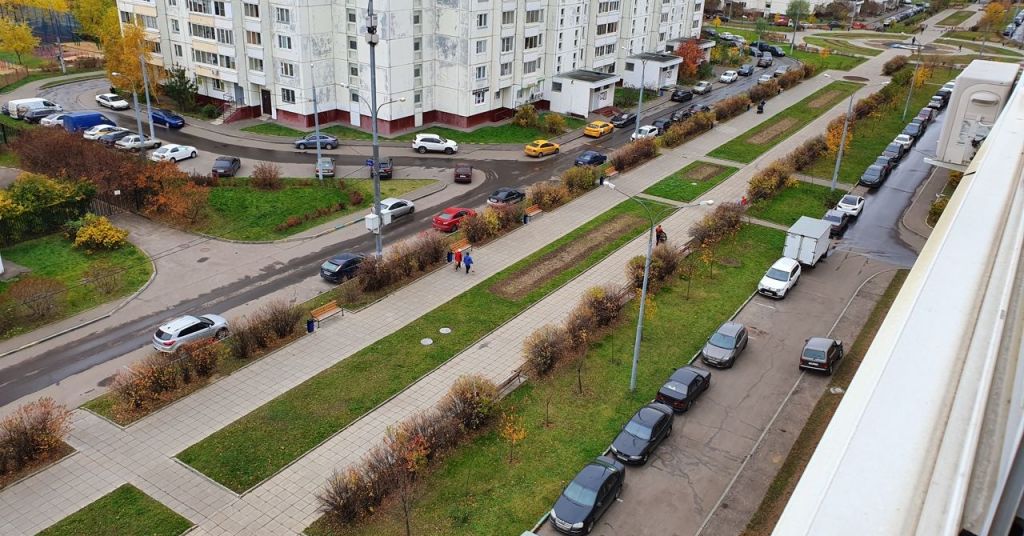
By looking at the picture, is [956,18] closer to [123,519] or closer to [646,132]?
[646,132]

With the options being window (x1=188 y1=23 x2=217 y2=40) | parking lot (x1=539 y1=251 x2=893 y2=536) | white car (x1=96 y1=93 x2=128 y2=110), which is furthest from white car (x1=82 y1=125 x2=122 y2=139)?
parking lot (x1=539 y1=251 x2=893 y2=536)

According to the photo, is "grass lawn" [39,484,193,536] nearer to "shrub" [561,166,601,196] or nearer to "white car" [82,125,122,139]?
"shrub" [561,166,601,196]

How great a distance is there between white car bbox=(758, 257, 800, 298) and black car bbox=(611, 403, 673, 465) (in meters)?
12.6

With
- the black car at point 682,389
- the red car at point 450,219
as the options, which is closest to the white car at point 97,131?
the red car at point 450,219

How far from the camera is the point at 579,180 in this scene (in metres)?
49.6

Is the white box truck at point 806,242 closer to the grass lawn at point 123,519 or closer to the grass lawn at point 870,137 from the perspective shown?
the grass lawn at point 870,137

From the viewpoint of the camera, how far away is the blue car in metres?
60.7

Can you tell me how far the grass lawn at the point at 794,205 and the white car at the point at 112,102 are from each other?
2082 inches

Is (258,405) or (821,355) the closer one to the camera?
(258,405)

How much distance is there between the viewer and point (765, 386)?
29.1m

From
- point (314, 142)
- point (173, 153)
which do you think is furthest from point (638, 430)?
point (173, 153)

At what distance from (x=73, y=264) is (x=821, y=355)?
36230 millimetres

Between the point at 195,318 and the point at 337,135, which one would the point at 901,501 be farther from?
the point at 337,135

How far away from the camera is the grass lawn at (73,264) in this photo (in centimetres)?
A: 3469
